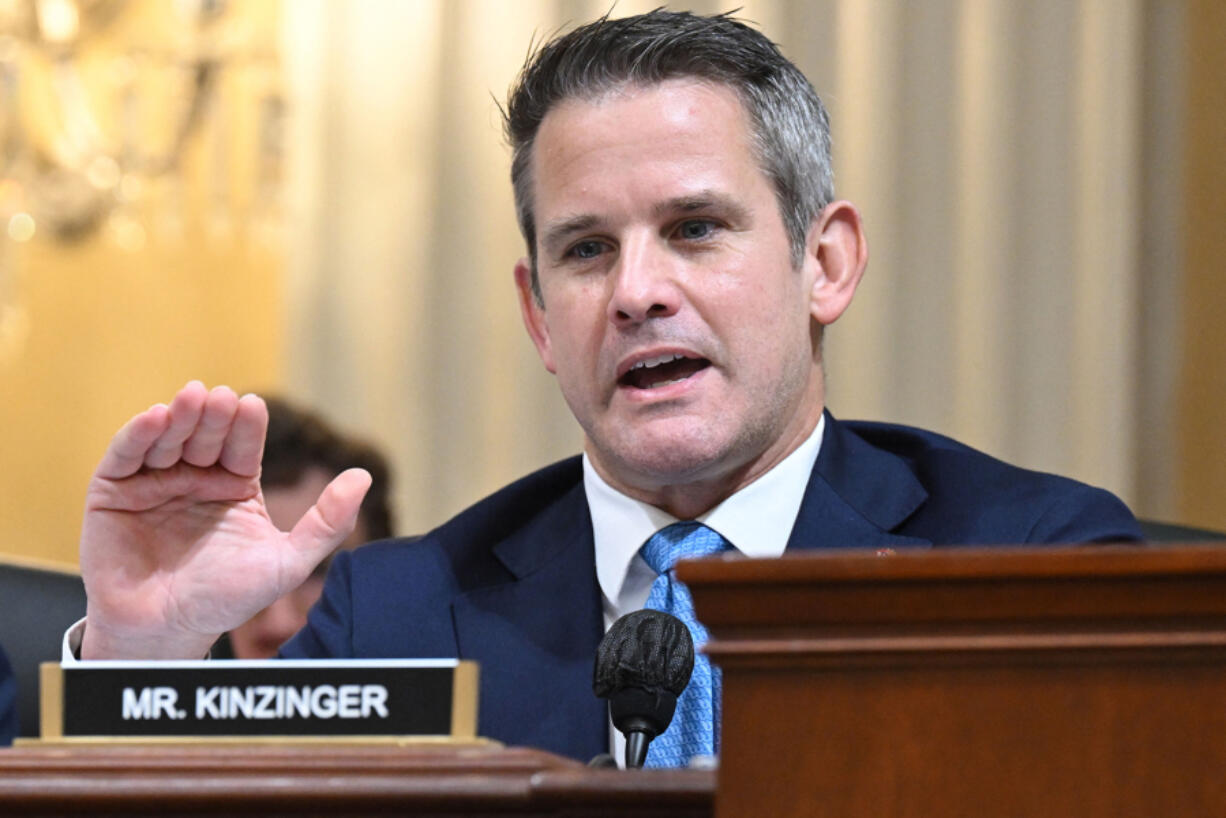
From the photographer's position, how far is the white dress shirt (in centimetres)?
170

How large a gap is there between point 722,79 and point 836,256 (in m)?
0.24

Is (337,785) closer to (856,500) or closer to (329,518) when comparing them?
(329,518)

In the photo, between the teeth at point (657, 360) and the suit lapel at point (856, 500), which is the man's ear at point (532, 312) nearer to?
the teeth at point (657, 360)

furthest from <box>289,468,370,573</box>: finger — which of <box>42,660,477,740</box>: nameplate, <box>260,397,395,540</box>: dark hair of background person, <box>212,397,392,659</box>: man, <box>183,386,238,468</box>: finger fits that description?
<box>260,397,395,540</box>: dark hair of background person

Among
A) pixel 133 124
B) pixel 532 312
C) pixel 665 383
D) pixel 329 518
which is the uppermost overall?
pixel 133 124

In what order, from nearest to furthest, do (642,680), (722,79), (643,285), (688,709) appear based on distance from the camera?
(642,680), (688,709), (643,285), (722,79)

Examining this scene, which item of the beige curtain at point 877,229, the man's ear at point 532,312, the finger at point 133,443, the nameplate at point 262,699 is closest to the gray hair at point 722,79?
the man's ear at point 532,312

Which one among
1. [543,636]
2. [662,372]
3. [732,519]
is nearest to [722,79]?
[662,372]

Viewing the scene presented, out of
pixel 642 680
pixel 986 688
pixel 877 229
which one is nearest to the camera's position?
pixel 986 688

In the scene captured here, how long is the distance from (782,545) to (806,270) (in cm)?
31

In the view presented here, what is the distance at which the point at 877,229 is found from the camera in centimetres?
326

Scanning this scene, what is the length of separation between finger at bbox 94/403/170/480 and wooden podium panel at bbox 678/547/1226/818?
0.69 m

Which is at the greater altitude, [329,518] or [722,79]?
[722,79]

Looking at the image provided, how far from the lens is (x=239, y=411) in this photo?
4.51 feet
